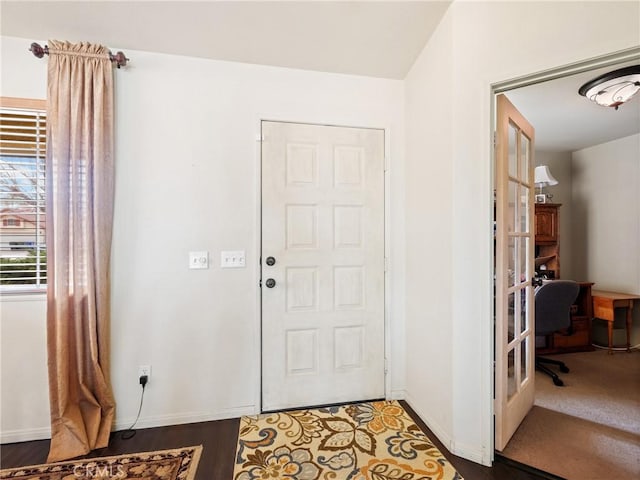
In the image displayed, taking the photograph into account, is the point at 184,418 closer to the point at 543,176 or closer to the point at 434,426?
the point at 434,426

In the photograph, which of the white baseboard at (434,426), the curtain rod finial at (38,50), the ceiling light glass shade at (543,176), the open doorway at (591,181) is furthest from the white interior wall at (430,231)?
the curtain rod finial at (38,50)

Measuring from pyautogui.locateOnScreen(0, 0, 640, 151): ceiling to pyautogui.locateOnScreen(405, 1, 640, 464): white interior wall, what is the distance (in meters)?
0.30

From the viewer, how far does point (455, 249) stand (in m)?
1.72

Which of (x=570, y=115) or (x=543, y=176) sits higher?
(x=570, y=115)

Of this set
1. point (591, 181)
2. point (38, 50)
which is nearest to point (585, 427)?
point (591, 181)

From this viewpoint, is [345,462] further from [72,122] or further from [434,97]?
[72,122]

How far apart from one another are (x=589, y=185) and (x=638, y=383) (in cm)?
250

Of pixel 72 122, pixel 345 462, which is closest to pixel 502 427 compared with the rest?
pixel 345 462

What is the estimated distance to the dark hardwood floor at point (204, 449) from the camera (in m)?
1.58

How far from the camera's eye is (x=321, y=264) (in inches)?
87.8

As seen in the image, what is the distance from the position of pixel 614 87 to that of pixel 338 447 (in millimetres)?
3225

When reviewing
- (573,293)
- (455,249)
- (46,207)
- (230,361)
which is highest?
(46,207)

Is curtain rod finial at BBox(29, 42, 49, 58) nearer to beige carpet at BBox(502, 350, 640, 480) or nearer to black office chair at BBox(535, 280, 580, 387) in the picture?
beige carpet at BBox(502, 350, 640, 480)
